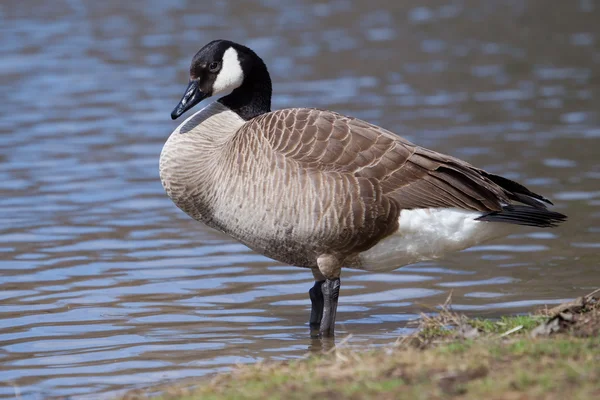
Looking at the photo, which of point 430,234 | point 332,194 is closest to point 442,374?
point 332,194

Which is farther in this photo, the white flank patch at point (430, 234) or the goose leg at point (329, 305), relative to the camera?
the goose leg at point (329, 305)

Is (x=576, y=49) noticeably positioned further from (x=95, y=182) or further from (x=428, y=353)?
(x=428, y=353)

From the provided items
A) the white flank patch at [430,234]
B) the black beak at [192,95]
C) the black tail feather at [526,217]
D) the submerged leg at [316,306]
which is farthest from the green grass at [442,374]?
the black beak at [192,95]

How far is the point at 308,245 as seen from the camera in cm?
698

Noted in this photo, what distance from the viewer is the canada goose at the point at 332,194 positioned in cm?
691

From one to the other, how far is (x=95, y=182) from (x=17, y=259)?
2.67 meters

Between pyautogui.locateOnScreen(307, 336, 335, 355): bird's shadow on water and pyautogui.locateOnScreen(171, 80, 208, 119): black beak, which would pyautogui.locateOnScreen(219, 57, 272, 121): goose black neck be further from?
pyautogui.locateOnScreen(307, 336, 335, 355): bird's shadow on water

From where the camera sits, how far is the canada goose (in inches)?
272

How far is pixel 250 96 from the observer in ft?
26.0

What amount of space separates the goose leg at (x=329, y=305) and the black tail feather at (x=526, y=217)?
3.74ft

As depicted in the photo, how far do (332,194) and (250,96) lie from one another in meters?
1.41

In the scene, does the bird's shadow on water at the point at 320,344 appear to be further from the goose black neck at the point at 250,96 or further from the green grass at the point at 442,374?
the goose black neck at the point at 250,96

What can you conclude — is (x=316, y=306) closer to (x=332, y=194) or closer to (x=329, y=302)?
(x=329, y=302)

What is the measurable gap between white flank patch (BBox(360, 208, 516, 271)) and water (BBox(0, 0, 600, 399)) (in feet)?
1.89
